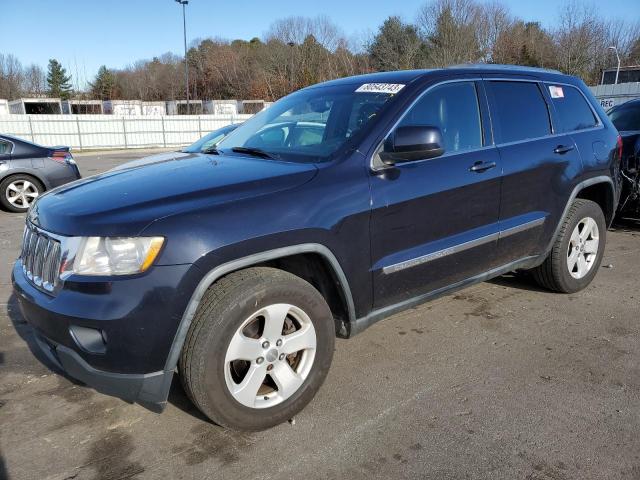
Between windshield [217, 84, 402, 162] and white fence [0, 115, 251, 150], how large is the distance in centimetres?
2626

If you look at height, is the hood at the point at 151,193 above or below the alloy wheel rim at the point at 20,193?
above

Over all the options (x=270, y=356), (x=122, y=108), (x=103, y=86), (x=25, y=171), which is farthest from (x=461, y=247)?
(x=103, y=86)

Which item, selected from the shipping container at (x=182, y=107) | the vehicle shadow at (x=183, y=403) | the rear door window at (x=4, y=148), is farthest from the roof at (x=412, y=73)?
the shipping container at (x=182, y=107)

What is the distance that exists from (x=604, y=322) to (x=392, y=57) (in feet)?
140

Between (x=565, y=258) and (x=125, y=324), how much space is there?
3.48 m

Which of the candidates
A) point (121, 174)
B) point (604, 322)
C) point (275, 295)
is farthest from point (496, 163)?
point (121, 174)

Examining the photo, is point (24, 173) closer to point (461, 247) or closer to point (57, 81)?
point (461, 247)

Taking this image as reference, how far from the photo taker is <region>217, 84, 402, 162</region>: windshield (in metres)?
3.12

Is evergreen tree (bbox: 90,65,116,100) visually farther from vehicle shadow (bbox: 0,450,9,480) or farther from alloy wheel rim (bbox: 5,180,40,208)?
vehicle shadow (bbox: 0,450,9,480)

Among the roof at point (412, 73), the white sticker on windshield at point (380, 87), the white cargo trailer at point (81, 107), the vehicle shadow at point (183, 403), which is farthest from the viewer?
the white cargo trailer at point (81, 107)

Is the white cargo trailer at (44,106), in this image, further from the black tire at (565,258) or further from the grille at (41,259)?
the black tire at (565,258)

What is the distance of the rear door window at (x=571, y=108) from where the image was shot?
4156mm

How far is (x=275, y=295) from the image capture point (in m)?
2.53

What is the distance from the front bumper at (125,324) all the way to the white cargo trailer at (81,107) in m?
63.3
